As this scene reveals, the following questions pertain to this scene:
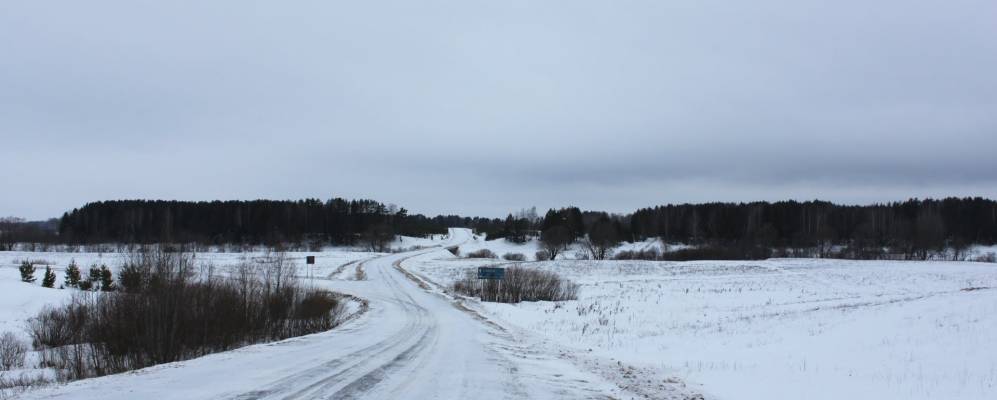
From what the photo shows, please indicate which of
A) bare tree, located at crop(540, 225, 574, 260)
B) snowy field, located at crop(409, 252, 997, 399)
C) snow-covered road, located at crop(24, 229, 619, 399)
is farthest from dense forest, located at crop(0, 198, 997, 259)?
A: snow-covered road, located at crop(24, 229, 619, 399)

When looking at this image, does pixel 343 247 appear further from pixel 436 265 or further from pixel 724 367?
pixel 724 367

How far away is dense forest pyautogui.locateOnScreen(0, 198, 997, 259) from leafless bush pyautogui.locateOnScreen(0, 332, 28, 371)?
256 feet

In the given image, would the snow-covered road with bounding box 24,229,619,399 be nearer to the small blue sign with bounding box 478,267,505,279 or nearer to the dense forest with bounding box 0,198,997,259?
the small blue sign with bounding box 478,267,505,279

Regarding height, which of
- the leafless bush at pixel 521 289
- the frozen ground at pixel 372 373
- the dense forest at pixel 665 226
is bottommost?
the leafless bush at pixel 521 289

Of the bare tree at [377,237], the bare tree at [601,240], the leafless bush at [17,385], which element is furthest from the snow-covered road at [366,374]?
the bare tree at [377,237]

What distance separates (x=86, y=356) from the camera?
2028 centimetres

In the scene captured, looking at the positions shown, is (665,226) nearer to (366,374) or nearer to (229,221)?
(229,221)

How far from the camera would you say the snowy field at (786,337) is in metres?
10.9

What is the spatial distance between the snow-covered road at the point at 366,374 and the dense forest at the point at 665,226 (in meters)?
80.8

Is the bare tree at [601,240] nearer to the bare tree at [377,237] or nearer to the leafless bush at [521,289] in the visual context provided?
the bare tree at [377,237]

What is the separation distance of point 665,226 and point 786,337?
411 ft

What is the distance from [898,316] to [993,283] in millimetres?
30947

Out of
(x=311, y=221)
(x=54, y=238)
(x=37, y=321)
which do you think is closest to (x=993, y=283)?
(x=37, y=321)

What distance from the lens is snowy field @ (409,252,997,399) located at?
10859 mm
